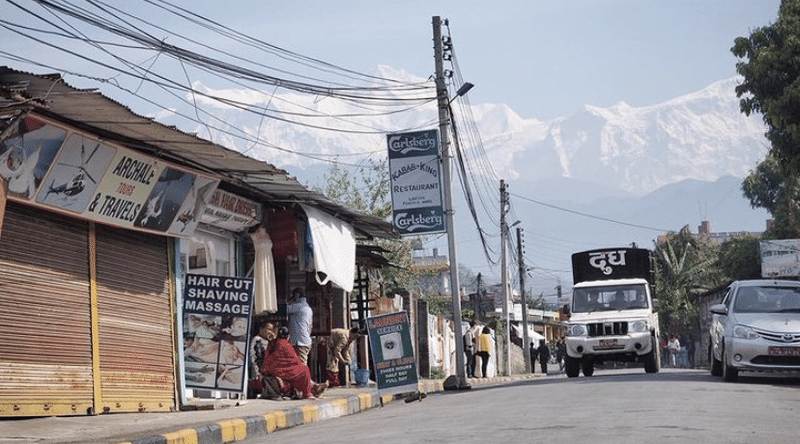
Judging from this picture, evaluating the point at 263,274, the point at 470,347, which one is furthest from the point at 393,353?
the point at 470,347

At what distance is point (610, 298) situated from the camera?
28469 mm

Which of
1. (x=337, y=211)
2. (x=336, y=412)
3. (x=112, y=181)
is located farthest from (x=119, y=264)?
(x=337, y=211)

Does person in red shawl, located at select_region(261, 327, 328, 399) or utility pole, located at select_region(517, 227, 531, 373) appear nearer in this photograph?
person in red shawl, located at select_region(261, 327, 328, 399)

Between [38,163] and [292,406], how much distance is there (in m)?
5.76

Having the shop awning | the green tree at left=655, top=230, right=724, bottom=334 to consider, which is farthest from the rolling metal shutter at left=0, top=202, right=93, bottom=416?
the green tree at left=655, top=230, right=724, bottom=334

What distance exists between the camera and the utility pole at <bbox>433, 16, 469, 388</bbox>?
1108 inches

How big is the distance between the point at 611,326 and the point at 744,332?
25.6 feet

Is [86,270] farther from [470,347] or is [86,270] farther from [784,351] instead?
[470,347]

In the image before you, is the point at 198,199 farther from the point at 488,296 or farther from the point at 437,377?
the point at 488,296

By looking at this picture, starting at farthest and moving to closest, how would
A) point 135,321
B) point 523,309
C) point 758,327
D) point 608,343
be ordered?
1. point 523,309
2. point 608,343
3. point 758,327
4. point 135,321

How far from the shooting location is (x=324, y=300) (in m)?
26.8

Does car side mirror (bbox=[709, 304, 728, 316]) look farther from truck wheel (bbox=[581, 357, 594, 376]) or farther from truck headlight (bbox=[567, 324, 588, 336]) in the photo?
truck wheel (bbox=[581, 357, 594, 376])

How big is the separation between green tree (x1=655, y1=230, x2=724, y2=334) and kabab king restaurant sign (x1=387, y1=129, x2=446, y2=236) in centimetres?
4568

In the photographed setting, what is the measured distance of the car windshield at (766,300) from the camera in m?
20.2
